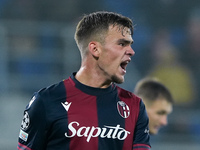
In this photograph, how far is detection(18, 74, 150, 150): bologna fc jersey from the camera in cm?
269

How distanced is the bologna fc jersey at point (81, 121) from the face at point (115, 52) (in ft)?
0.42

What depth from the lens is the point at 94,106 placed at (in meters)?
2.81

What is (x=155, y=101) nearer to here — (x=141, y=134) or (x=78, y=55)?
(x=141, y=134)

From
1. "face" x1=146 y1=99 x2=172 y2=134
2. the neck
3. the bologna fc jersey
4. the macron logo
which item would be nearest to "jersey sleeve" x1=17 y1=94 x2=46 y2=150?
the bologna fc jersey

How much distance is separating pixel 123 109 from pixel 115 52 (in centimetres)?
36

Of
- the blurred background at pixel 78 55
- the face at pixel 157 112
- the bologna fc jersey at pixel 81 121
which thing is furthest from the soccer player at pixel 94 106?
the blurred background at pixel 78 55

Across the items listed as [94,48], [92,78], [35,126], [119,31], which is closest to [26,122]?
[35,126]

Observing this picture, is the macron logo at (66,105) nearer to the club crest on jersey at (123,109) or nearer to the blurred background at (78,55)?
the club crest on jersey at (123,109)

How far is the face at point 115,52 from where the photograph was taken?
9.31 ft

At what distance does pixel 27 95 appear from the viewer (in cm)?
768

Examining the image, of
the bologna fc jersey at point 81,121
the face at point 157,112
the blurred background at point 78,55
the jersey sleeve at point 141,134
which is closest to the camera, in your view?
the bologna fc jersey at point 81,121

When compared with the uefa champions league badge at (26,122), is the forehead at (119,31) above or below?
above

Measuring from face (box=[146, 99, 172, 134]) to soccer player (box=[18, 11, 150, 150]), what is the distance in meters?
1.44

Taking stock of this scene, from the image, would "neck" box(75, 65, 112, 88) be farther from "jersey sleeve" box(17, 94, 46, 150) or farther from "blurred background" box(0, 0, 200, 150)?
"blurred background" box(0, 0, 200, 150)
